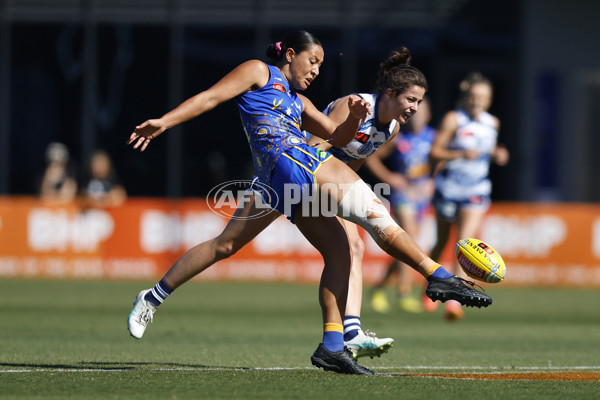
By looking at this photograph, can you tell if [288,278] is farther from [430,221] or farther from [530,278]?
[530,278]

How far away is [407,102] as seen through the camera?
6.70 meters

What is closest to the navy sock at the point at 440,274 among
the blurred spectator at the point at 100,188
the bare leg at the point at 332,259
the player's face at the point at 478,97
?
the bare leg at the point at 332,259

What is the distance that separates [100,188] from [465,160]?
806cm

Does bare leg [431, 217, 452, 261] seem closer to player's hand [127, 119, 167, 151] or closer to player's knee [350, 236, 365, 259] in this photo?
player's knee [350, 236, 365, 259]

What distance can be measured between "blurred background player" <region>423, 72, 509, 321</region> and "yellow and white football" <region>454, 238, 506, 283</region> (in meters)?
4.72

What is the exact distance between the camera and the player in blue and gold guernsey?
19.9 ft

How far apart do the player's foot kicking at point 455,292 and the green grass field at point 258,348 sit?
488 millimetres

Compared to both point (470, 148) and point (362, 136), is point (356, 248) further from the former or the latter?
point (470, 148)

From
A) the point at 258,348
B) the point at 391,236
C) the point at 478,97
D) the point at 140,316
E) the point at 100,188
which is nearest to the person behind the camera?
the point at 391,236

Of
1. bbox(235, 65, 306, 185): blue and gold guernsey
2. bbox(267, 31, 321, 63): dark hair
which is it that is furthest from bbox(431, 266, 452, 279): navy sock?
bbox(267, 31, 321, 63): dark hair

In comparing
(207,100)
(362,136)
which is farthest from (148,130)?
(362,136)

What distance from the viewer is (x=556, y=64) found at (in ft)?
80.0

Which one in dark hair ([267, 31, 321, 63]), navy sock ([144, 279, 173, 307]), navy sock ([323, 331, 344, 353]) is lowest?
navy sock ([323, 331, 344, 353])

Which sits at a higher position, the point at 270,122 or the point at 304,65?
the point at 304,65
